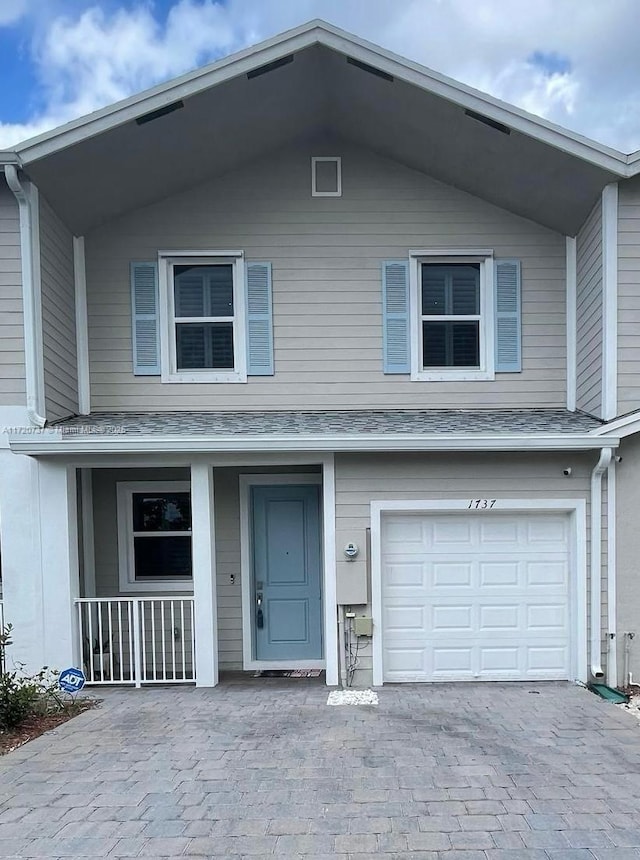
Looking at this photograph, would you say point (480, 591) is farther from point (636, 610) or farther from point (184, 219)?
point (184, 219)

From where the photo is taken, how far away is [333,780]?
359 cm

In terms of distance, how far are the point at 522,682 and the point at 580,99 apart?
24.5m

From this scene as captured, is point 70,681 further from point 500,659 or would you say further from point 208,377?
point 500,659

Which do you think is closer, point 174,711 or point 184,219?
point 174,711

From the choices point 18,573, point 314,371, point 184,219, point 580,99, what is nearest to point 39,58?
point 184,219

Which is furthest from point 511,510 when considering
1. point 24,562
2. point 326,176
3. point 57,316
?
point 57,316

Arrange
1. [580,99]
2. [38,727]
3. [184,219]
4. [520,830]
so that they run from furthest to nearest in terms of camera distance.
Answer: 1. [580,99]
2. [184,219]
3. [38,727]
4. [520,830]

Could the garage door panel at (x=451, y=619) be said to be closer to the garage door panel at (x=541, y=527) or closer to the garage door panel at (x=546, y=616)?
the garage door panel at (x=546, y=616)

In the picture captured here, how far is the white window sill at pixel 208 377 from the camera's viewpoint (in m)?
6.28

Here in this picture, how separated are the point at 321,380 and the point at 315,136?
289 cm

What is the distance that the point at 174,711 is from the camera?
15.8ft

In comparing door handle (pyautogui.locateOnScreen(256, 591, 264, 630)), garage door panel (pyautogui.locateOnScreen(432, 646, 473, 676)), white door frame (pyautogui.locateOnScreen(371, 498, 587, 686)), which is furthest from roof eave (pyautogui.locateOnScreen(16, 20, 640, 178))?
door handle (pyautogui.locateOnScreen(256, 591, 264, 630))

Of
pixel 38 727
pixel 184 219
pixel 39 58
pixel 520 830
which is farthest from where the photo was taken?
pixel 39 58

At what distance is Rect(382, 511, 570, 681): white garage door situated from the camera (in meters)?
5.49
